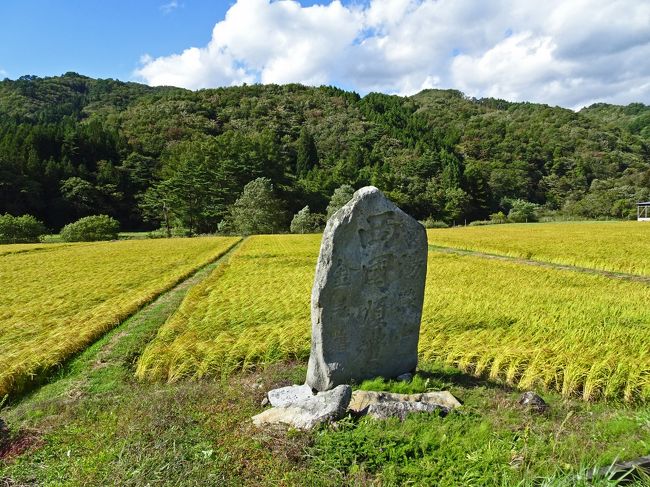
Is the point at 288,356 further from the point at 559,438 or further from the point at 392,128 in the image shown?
the point at 392,128

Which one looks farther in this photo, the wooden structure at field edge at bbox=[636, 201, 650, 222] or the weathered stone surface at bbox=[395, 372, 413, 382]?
the wooden structure at field edge at bbox=[636, 201, 650, 222]

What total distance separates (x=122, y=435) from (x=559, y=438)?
476cm

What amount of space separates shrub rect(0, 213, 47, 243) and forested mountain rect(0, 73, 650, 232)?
38.5ft

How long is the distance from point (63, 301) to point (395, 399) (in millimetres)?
13283

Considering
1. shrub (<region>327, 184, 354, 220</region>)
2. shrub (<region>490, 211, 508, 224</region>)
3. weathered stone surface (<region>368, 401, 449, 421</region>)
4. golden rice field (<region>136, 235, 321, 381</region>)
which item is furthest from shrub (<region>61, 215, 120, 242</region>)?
shrub (<region>490, 211, 508, 224</region>)

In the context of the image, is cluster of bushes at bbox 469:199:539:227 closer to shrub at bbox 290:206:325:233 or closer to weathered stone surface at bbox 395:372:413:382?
shrub at bbox 290:206:325:233

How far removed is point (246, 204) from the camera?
6869 cm

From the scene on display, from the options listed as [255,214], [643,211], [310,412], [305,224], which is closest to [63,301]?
[310,412]

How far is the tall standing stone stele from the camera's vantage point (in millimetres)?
6164

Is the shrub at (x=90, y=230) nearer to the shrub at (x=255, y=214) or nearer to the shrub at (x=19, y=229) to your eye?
the shrub at (x=19, y=229)

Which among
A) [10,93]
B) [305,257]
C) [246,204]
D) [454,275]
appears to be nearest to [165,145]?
[246,204]

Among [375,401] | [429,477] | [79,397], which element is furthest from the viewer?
[79,397]

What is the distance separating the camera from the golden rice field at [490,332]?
6.66 metres

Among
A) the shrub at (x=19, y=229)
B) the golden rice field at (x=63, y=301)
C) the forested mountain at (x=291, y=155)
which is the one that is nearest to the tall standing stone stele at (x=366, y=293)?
the golden rice field at (x=63, y=301)
